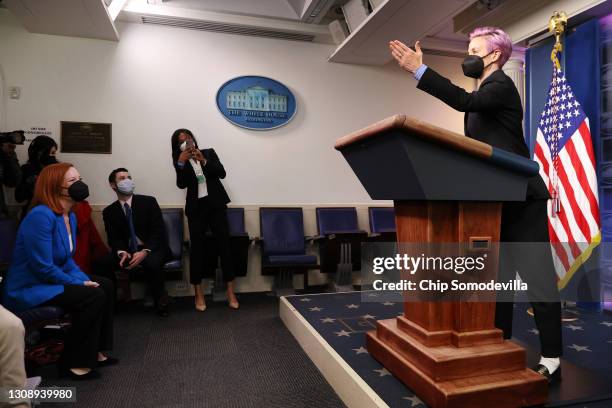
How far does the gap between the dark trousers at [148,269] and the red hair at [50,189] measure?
1281 mm

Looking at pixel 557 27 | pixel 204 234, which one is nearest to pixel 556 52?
pixel 557 27

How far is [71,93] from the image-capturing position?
13.5ft

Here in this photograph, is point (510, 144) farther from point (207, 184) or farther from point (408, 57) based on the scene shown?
point (207, 184)

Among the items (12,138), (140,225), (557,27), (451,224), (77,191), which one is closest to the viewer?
(451,224)

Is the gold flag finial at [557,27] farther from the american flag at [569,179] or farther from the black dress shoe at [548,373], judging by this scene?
the black dress shoe at [548,373]

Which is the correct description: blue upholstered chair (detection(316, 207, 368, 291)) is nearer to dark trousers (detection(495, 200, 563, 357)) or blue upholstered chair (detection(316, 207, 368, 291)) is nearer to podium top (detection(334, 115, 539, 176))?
dark trousers (detection(495, 200, 563, 357))

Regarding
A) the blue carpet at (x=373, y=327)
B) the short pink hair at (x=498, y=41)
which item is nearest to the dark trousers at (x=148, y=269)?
the blue carpet at (x=373, y=327)

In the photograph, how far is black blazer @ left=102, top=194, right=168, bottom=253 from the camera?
142 inches

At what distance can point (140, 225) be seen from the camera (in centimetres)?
366

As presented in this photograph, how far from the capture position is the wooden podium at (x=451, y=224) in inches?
53.4

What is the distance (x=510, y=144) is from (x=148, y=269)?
9.89 feet

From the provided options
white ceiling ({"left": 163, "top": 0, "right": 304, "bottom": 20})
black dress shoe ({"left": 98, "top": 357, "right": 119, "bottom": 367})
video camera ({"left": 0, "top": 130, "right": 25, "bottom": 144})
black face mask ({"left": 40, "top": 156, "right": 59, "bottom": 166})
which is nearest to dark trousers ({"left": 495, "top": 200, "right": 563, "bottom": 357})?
black dress shoe ({"left": 98, "top": 357, "right": 119, "bottom": 367})

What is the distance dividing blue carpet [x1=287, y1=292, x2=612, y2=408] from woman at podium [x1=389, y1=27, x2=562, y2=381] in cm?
31

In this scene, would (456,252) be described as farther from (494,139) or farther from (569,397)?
(569,397)
